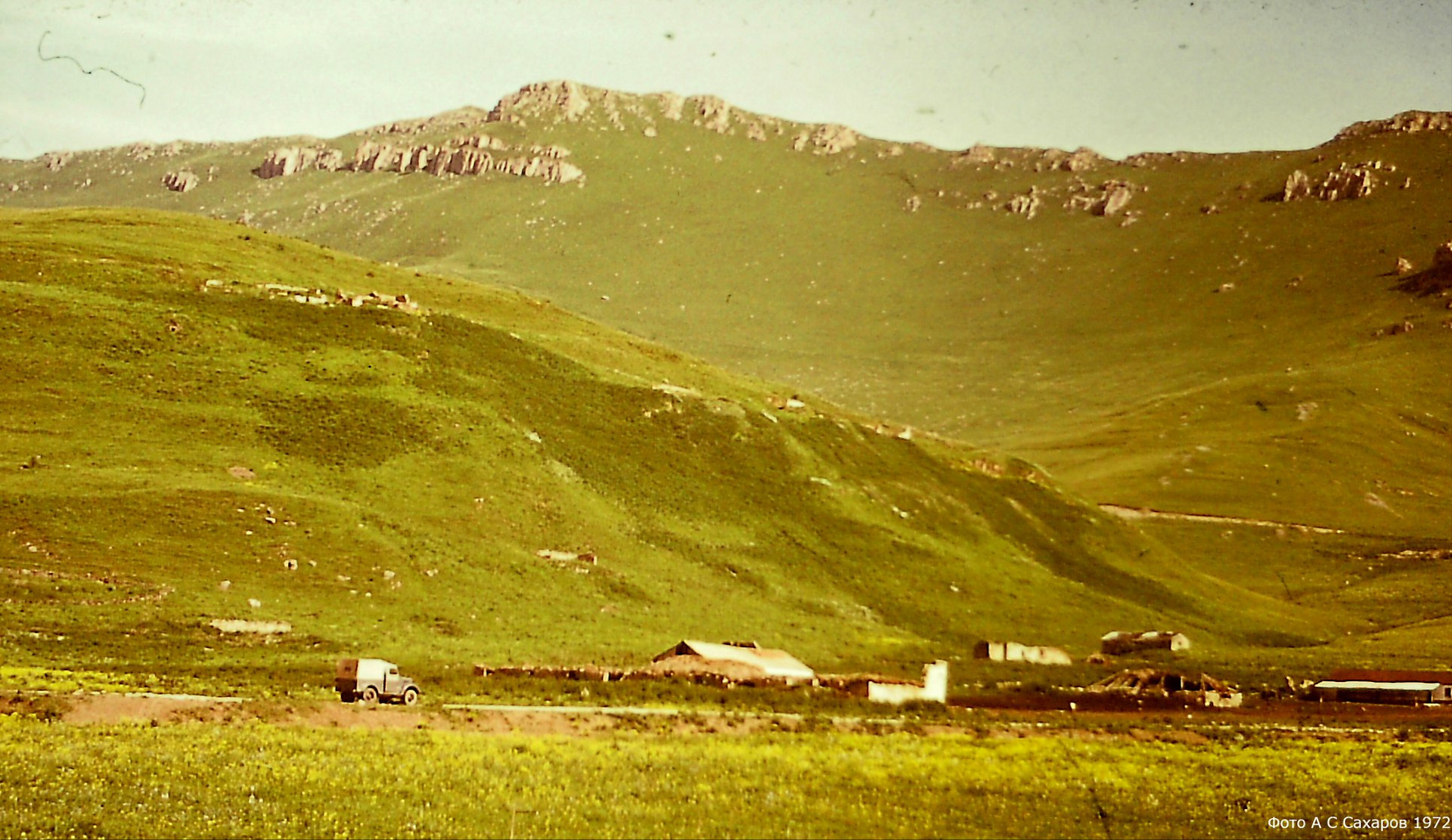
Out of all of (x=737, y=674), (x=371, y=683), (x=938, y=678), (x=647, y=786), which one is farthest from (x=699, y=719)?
(x=938, y=678)

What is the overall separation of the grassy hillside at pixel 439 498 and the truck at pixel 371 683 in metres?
8.10

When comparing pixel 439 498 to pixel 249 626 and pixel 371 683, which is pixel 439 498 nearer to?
pixel 249 626

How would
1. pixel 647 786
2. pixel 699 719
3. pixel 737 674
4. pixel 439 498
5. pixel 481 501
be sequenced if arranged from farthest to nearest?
pixel 481 501, pixel 439 498, pixel 737 674, pixel 699 719, pixel 647 786

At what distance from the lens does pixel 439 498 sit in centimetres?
8675

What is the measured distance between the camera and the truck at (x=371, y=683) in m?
48.9

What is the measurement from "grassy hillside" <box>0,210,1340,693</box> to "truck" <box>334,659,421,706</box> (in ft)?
26.6

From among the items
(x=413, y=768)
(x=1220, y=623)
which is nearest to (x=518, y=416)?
(x=1220, y=623)

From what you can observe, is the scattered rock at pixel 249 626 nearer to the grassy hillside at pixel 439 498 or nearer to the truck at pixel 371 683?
the grassy hillside at pixel 439 498

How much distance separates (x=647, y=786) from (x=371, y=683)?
631 inches

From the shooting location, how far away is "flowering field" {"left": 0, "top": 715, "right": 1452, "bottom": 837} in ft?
101

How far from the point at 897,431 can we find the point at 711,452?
3009 cm

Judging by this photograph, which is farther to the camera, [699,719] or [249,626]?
[249,626]

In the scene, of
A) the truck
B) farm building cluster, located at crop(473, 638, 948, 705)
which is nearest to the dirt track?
farm building cluster, located at crop(473, 638, 948, 705)

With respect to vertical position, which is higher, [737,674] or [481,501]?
[481,501]
